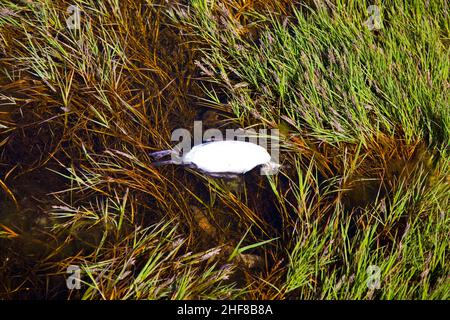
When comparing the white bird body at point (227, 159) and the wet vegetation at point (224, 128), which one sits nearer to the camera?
the wet vegetation at point (224, 128)

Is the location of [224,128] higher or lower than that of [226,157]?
higher

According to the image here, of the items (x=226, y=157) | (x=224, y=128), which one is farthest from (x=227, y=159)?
(x=224, y=128)

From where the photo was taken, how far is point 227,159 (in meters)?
2.01

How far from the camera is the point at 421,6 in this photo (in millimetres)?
2260

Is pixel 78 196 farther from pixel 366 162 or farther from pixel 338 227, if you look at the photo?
pixel 366 162

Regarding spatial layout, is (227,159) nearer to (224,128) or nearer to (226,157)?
(226,157)

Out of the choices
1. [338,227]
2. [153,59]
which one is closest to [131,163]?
[153,59]

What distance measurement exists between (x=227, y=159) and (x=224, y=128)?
0.25 meters

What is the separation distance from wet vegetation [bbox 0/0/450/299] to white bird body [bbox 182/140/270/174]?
79 millimetres

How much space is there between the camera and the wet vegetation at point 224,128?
171 centimetres

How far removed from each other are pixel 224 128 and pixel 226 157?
24cm

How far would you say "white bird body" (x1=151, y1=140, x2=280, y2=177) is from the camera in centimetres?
201

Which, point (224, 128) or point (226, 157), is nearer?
point (226, 157)
